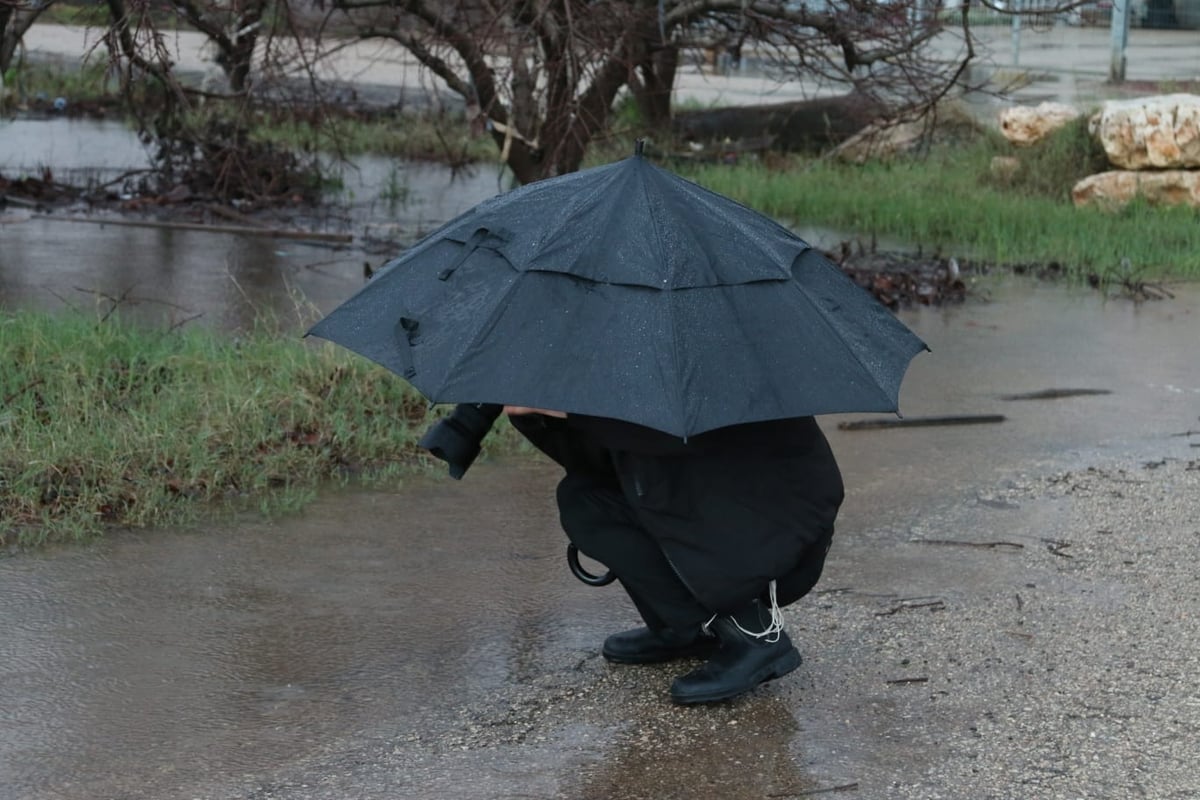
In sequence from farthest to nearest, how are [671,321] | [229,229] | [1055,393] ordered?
[229,229], [1055,393], [671,321]

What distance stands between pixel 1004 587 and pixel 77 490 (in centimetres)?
269

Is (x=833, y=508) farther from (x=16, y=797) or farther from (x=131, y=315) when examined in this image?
(x=131, y=315)

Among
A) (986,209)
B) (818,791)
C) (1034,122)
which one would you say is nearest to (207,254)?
(986,209)

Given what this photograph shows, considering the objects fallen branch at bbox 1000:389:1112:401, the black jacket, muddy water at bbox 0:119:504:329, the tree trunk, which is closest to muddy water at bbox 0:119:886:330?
muddy water at bbox 0:119:504:329

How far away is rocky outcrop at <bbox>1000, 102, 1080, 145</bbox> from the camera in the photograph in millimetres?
11766

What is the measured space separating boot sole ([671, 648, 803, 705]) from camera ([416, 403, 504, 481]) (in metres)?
0.71

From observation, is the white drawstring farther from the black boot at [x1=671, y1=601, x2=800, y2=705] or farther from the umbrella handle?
the umbrella handle

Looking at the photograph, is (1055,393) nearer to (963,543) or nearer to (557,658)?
(963,543)

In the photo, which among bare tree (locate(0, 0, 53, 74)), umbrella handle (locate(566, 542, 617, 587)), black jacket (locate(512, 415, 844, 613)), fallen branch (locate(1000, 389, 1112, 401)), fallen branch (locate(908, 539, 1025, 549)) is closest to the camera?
black jacket (locate(512, 415, 844, 613))

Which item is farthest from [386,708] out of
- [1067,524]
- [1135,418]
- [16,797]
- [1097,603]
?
[1135,418]

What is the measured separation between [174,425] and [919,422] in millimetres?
2685

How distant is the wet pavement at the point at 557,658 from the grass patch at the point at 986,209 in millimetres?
3945

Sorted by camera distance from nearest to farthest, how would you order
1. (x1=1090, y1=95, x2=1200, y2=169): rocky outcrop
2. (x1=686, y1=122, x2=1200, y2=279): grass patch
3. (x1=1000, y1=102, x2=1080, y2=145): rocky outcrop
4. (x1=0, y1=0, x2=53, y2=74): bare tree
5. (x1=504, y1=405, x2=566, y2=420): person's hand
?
(x1=504, y1=405, x2=566, y2=420): person's hand → (x1=0, y1=0, x2=53, y2=74): bare tree → (x1=686, y1=122, x2=1200, y2=279): grass patch → (x1=1090, y1=95, x2=1200, y2=169): rocky outcrop → (x1=1000, y1=102, x2=1080, y2=145): rocky outcrop

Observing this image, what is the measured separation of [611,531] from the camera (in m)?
3.44
